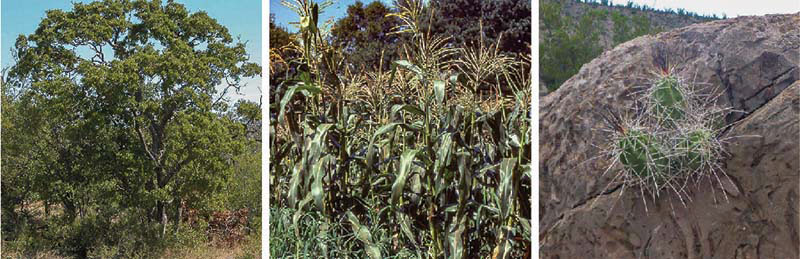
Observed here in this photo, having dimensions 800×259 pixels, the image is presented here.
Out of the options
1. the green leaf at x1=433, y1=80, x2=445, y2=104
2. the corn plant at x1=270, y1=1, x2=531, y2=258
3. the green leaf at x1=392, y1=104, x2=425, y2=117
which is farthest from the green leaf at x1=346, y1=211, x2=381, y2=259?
the green leaf at x1=433, y1=80, x2=445, y2=104

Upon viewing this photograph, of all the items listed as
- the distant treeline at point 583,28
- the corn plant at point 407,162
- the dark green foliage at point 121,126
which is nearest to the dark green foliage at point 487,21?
the corn plant at point 407,162

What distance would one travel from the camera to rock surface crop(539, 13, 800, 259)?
265 centimetres

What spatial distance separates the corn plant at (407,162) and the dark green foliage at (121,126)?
5.12 ft

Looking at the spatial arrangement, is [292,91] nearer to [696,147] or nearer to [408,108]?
[408,108]

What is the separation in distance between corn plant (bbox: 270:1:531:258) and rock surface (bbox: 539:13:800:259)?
156mm

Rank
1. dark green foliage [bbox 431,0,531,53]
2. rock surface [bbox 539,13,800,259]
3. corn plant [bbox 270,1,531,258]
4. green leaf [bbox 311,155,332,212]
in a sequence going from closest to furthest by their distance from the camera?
rock surface [bbox 539,13,800,259]
corn plant [bbox 270,1,531,258]
green leaf [bbox 311,155,332,212]
dark green foliage [bbox 431,0,531,53]

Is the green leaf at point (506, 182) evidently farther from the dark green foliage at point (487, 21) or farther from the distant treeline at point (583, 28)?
the dark green foliage at point (487, 21)

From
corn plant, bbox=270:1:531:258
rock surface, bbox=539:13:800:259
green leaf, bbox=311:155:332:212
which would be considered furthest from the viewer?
green leaf, bbox=311:155:332:212

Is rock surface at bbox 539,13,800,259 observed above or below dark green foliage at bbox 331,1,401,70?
below

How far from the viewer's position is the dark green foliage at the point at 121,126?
4.95 metres

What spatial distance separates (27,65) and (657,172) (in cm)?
411

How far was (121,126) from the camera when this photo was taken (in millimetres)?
5004

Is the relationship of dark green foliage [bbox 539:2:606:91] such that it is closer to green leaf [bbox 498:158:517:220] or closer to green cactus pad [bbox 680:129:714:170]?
green leaf [bbox 498:158:517:220]

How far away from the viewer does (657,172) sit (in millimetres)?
2730
